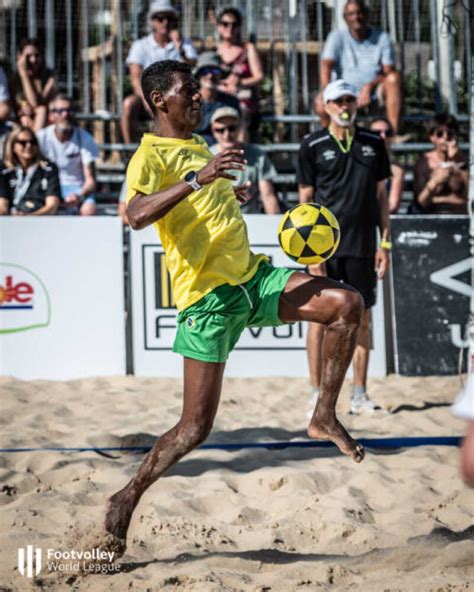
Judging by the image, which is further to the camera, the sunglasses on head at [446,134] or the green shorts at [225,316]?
the sunglasses on head at [446,134]

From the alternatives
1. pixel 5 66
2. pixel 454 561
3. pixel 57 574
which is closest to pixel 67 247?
pixel 5 66

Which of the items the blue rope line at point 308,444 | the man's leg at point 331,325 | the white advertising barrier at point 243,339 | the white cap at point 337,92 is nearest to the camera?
the man's leg at point 331,325

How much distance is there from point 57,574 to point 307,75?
737 centimetres

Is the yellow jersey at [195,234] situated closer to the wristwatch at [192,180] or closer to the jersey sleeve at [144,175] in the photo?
the jersey sleeve at [144,175]

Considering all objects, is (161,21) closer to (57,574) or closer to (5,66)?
(5,66)

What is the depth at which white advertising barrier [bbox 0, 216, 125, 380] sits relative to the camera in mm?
7945

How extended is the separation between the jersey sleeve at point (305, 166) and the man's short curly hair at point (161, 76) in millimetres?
2552

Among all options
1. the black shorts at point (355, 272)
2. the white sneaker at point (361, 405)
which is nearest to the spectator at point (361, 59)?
the black shorts at point (355, 272)

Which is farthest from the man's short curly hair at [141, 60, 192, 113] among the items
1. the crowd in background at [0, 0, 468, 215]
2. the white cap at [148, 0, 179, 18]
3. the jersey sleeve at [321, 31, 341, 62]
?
the white cap at [148, 0, 179, 18]

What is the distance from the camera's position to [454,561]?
4.00 m

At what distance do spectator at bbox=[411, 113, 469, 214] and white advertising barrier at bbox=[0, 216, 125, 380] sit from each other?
2.86m

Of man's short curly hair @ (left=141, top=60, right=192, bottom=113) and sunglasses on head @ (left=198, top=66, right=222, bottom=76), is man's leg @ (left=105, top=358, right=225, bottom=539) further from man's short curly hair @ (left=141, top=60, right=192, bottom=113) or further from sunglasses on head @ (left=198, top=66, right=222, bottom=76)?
sunglasses on head @ (left=198, top=66, right=222, bottom=76)

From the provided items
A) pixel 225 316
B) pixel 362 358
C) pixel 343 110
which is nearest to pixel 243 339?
pixel 362 358

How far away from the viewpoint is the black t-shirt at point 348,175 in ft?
22.4
